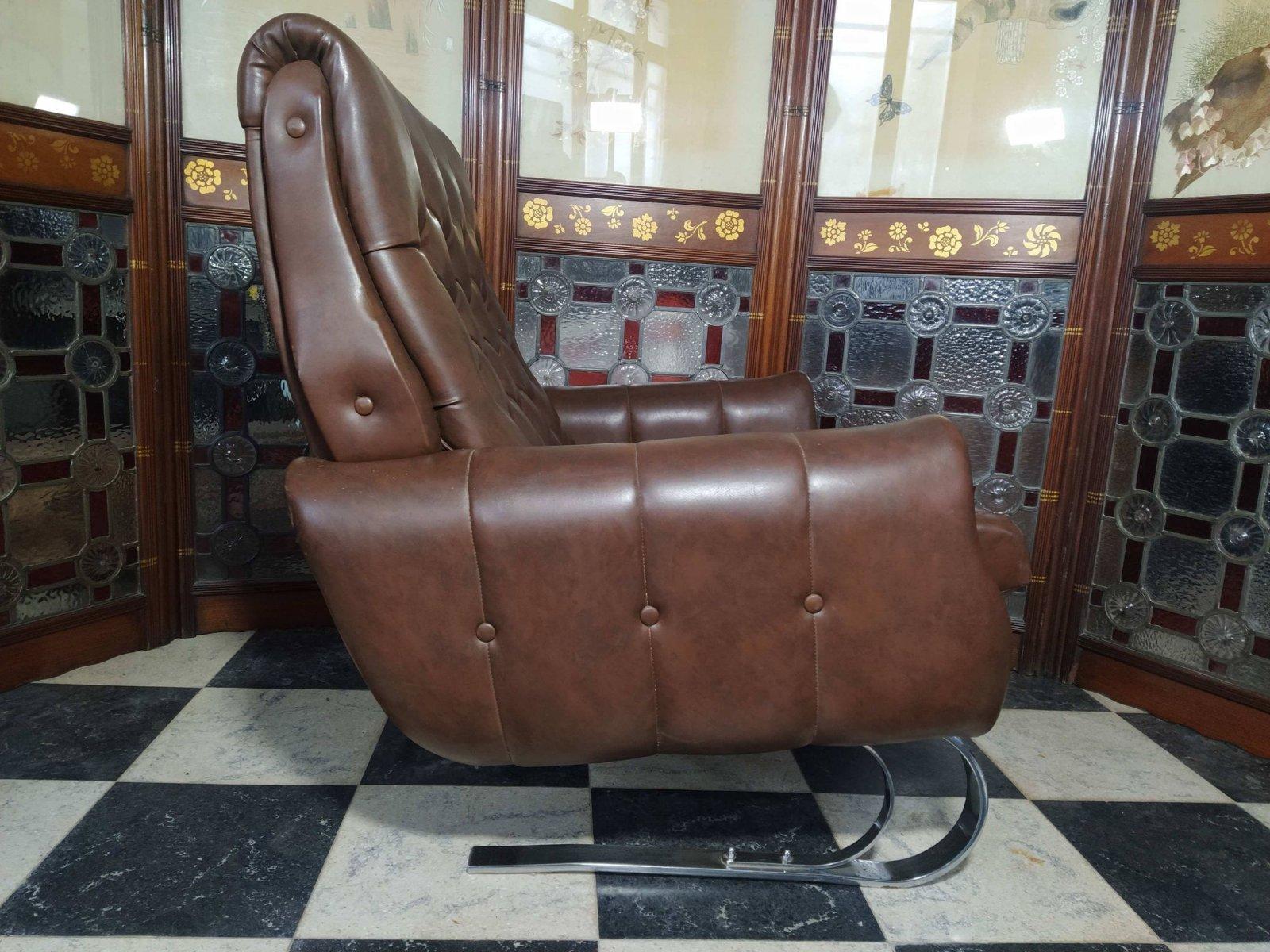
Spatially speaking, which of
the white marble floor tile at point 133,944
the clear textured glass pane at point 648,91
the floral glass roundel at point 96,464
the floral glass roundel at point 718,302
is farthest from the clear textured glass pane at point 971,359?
the floral glass roundel at point 96,464

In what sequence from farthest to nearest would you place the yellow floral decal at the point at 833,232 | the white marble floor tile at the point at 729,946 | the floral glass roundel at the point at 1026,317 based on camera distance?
the yellow floral decal at the point at 833,232 → the floral glass roundel at the point at 1026,317 → the white marble floor tile at the point at 729,946

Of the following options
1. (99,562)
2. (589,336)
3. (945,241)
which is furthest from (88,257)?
(945,241)

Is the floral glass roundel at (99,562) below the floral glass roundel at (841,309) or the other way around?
below

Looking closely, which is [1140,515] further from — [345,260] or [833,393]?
[345,260]

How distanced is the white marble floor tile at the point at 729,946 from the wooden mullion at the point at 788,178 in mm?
1383

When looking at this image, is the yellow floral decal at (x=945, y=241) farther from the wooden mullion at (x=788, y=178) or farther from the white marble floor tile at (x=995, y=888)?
the white marble floor tile at (x=995, y=888)

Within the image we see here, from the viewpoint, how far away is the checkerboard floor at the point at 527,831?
1.11 metres

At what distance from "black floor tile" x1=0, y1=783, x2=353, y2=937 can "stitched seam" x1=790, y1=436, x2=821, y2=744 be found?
699mm

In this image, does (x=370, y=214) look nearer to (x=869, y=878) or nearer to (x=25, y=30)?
(x=869, y=878)

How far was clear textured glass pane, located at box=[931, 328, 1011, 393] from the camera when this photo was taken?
2.05 metres

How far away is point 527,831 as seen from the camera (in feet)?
4.37

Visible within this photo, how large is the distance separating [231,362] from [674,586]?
147 centimetres

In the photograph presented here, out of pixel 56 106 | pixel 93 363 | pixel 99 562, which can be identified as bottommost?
pixel 99 562

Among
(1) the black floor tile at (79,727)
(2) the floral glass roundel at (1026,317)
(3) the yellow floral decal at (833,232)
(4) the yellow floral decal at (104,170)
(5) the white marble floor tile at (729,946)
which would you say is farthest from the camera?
(3) the yellow floral decal at (833,232)
